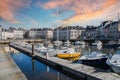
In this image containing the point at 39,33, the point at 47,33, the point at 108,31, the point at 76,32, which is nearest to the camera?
the point at 108,31

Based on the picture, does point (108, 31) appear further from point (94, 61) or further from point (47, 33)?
point (94, 61)

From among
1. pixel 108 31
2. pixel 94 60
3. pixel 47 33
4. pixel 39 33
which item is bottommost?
pixel 94 60

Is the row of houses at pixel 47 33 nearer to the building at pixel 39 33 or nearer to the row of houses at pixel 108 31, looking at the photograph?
the building at pixel 39 33

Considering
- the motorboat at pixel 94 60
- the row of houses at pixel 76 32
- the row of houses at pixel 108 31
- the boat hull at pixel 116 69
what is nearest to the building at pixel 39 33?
the row of houses at pixel 76 32

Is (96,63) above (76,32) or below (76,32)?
below

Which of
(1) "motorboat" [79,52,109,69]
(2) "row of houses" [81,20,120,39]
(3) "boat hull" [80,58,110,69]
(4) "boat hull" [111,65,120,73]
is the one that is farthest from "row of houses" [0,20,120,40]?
(4) "boat hull" [111,65,120,73]

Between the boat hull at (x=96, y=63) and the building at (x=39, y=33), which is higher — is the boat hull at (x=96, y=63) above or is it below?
below

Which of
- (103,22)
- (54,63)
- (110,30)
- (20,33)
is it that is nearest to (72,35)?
(103,22)

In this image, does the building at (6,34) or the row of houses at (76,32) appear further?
the building at (6,34)

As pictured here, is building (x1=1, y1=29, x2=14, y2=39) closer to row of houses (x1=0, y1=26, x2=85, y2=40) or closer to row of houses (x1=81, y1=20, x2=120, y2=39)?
row of houses (x1=0, y1=26, x2=85, y2=40)

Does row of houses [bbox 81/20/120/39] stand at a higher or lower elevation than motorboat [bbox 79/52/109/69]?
higher

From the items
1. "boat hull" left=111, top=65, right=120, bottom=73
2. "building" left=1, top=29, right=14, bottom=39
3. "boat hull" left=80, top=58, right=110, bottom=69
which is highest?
"building" left=1, top=29, right=14, bottom=39

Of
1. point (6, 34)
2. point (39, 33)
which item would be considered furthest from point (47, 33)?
point (6, 34)

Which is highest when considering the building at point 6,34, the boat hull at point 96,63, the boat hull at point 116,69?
the building at point 6,34
